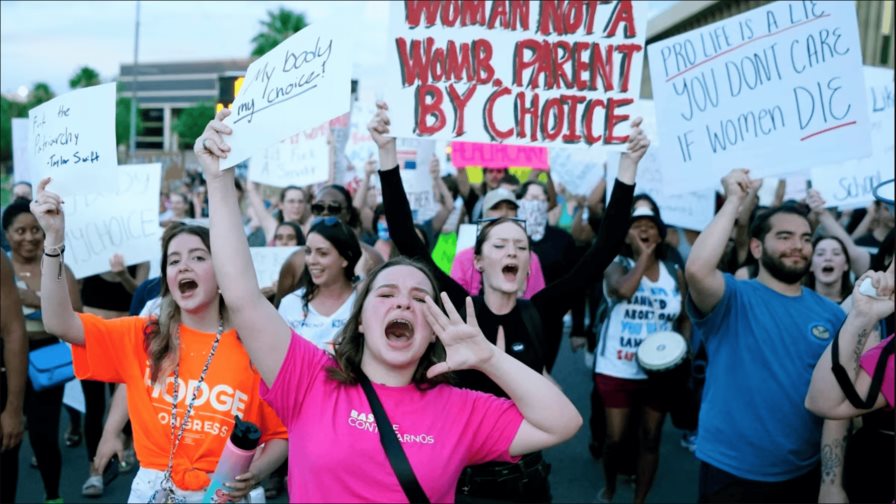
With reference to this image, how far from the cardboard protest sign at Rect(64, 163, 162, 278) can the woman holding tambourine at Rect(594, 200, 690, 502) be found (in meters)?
2.96

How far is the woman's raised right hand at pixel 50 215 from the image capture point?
304cm

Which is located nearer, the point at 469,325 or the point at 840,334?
the point at 469,325

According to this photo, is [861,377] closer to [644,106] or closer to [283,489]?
[283,489]

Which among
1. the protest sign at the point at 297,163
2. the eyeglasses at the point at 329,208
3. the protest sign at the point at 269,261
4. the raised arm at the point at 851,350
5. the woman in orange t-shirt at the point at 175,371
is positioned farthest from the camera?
the protest sign at the point at 297,163

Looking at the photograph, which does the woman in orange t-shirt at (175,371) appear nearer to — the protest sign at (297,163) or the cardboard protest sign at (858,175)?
the cardboard protest sign at (858,175)

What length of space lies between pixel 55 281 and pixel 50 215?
244 millimetres

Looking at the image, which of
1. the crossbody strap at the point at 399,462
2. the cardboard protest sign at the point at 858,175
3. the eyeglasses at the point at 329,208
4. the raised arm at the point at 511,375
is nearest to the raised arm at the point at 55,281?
the crossbody strap at the point at 399,462

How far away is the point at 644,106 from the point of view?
8016mm

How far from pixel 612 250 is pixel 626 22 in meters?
1.39

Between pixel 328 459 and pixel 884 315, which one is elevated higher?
pixel 884 315

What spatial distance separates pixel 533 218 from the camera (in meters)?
6.90

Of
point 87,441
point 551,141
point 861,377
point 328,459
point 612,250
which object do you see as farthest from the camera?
point 87,441

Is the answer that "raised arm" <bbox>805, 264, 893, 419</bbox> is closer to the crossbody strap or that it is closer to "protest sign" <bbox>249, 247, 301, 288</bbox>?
the crossbody strap

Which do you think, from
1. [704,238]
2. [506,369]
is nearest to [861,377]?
[704,238]
